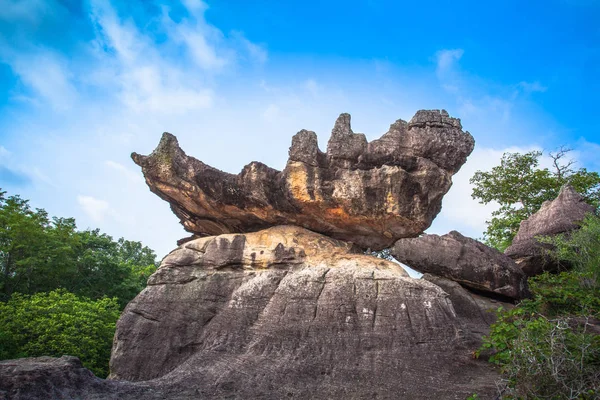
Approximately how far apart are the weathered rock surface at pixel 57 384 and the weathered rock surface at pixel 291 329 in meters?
0.72

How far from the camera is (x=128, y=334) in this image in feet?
36.8

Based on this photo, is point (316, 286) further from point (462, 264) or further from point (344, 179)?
point (462, 264)

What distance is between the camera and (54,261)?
72.7 feet

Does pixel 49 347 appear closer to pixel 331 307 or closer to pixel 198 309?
pixel 198 309

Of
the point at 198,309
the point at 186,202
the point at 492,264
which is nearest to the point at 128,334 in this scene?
the point at 198,309

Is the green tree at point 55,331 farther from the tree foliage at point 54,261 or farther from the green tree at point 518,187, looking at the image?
the green tree at point 518,187

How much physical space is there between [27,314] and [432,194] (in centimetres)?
1583

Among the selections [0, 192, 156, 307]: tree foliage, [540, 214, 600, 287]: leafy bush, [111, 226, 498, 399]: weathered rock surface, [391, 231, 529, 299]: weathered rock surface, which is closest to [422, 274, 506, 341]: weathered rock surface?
[391, 231, 529, 299]: weathered rock surface

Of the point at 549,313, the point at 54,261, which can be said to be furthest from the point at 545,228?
the point at 54,261

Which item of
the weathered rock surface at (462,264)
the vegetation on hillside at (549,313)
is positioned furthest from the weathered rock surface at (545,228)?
the weathered rock surface at (462,264)

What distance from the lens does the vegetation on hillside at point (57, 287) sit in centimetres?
1639

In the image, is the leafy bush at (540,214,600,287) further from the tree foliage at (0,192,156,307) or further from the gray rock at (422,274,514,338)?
the tree foliage at (0,192,156,307)

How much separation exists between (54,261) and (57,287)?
5.07 feet

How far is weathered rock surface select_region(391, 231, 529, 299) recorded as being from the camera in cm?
1305
